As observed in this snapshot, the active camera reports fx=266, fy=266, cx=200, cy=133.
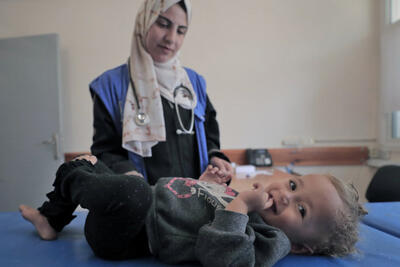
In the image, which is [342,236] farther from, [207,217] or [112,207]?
[112,207]

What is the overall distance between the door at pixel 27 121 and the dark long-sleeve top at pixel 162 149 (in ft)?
5.72

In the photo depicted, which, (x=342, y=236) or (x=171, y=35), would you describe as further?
(x=171, y=35)

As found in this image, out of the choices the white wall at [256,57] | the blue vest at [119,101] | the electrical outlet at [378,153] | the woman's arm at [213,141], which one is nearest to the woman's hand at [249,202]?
the woman's arm at [213,141]

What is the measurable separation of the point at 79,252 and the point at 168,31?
104 centimetres

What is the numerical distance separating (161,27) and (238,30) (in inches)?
69.7

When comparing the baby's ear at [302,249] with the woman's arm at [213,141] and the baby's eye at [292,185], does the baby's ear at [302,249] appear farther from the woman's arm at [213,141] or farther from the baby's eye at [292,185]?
the woman's arm at [213,141]

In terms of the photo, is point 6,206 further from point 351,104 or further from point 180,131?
point 351,104

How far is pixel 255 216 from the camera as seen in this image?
0.94 m

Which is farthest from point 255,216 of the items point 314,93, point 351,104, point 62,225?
point 351,104

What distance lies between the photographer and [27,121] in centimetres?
285

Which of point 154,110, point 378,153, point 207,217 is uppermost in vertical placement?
point 154,110

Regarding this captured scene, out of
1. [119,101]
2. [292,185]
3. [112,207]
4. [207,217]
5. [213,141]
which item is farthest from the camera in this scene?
[213,141]

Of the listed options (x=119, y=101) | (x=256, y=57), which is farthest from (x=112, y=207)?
(x=256, y=57)

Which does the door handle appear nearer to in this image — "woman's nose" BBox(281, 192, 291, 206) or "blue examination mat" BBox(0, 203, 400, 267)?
"blue examination mat" BBox(0, 203, 400, 267)
